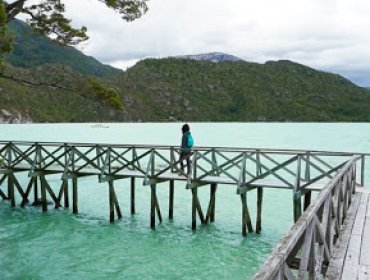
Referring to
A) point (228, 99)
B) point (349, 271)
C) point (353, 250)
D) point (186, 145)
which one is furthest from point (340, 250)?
point (228, 99)

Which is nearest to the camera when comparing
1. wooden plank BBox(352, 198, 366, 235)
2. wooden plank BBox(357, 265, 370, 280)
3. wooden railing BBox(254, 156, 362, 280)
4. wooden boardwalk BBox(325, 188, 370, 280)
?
wooden railing BBox(254, 156, 362, 280)

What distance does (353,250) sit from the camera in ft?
21.0

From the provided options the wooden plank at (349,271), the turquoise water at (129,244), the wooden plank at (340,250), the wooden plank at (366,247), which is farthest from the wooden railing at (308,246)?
the turquoise water at (129,244)

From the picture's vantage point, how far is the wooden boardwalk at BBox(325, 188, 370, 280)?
5.45 metres

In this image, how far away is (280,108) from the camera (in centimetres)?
18562

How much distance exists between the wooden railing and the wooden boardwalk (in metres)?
0.15

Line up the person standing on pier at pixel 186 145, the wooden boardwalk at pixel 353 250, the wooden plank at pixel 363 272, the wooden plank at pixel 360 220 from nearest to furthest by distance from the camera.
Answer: the wooden plank at pixel 363 272, the wooden boardwalk at pixel 353 250, the wooden plank at pixel 360 220, the person standing on pier at pixel 186 145

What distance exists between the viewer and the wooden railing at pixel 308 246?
363 centimetres

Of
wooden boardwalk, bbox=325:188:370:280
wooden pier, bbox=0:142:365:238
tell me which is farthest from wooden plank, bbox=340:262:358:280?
wooden pier, bbox=0:142:365:238

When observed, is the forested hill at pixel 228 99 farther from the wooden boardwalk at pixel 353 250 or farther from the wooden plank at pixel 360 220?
the wooden boardwalk at pixel 353 250

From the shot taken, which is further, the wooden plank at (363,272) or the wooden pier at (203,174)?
the wooden pier at (203,174)

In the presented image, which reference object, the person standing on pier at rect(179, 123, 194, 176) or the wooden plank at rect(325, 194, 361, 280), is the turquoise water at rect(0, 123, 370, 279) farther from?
the wooden plank at rect(325, 194, 361, 280)

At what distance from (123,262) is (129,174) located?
4.46 metres

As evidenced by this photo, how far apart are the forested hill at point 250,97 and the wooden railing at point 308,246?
174m
